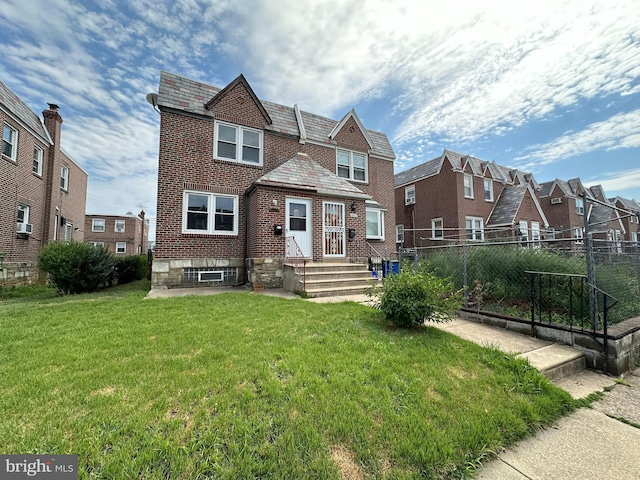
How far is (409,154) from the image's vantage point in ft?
59.2

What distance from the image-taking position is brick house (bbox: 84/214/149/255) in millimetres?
32591

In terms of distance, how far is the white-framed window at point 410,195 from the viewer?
73.6 feet

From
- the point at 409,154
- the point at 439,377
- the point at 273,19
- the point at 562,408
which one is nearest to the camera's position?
the point at 562,408

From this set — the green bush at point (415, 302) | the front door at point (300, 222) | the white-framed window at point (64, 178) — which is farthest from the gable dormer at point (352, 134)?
the white-framed window at point (64, 178)

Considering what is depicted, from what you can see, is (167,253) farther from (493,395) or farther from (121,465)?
(493,395)

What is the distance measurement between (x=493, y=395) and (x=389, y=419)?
1.34 m

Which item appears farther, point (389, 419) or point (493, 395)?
point (493, 395)

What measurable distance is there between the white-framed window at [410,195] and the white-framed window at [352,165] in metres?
9.51

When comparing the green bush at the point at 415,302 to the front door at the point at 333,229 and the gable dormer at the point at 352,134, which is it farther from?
the gable dormer at the point at 352,134

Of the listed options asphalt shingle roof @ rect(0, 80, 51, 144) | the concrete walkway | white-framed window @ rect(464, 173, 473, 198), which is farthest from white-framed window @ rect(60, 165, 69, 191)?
white-framed window @ rect(464, 173, 473, 198)

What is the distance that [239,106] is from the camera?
11117mm

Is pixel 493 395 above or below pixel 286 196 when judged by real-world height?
below

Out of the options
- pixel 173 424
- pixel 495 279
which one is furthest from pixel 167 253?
pixel 495 279

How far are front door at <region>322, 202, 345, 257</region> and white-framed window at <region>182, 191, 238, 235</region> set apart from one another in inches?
142
